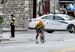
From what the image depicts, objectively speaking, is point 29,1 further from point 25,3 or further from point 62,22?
point 62,22

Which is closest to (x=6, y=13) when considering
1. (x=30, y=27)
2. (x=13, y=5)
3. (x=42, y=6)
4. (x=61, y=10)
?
(x=13, y=5)

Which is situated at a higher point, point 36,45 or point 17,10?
point 17,10

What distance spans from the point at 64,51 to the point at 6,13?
21.3m

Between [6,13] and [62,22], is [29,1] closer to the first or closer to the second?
[6,13]

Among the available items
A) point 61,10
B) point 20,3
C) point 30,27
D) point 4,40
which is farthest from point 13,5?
point 61,10

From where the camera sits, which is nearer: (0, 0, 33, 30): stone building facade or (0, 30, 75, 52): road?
(0, 30, 75, 52): road

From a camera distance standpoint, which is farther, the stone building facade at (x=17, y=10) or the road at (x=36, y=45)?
the stone building facade at (x=17, y=10)

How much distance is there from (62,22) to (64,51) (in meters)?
16.1

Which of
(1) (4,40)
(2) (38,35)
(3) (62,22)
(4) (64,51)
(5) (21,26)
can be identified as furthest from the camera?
(5) (21,26)

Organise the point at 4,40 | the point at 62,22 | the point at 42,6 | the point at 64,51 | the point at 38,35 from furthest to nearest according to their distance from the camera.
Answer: the point at 42,6 < the point at 62,22 < the point at 4,40 < the point at 38,35 < the point at 64,51

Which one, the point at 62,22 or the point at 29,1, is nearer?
the point at 62,22

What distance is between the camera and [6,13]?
3997 cm

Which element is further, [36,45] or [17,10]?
[17,10]

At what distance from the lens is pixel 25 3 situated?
40.2m
